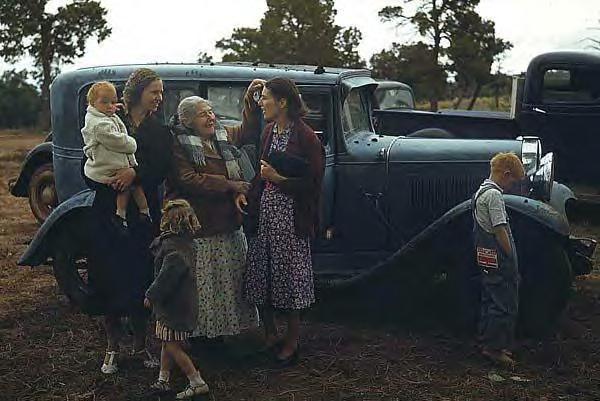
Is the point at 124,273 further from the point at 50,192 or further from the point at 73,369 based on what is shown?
the point at 50,192

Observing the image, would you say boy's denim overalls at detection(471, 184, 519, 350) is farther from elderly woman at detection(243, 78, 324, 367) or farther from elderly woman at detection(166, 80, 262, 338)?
elderly woman at detection(166, 80, 262, 338)

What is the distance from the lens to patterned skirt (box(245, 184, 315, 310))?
4730 mm

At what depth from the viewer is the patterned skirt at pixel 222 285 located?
4.54 metres

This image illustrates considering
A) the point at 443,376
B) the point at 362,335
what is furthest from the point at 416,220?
the point at 443,376

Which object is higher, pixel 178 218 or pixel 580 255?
pixel 178 218

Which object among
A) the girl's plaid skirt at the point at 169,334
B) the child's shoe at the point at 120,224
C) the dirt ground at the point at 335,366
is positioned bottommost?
the dirt ground at the point at 335,366

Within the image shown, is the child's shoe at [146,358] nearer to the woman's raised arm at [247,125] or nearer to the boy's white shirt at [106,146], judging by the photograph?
the boy's white shirt at [106,146]

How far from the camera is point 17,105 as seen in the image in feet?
96.7

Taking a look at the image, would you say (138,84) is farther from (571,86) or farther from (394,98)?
(394,98)

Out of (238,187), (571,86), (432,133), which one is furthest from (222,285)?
(571,86)

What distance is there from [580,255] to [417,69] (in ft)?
65.0

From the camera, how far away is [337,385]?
4617 mm

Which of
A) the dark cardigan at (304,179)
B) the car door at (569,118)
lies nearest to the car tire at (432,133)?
the car door at (569,118)

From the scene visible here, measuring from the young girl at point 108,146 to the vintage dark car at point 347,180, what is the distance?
41.7 inches
